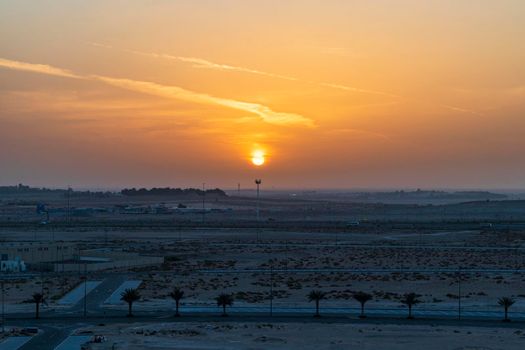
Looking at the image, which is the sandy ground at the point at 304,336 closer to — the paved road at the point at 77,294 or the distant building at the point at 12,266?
the paved road at the point at 77,294

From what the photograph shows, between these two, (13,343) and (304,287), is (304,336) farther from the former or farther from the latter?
(304,287)

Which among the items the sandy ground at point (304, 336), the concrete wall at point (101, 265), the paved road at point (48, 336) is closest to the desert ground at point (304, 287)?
the sandy ground at point (304, 336)

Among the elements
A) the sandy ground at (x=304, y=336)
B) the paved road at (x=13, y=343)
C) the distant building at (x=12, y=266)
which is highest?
the distant building at (x=12, y=266)

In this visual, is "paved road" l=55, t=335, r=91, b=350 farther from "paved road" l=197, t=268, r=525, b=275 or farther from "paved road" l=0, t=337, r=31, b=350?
"paved road" l=197, t=268, r=525, b=275

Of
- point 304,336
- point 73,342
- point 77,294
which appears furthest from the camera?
point 77,294

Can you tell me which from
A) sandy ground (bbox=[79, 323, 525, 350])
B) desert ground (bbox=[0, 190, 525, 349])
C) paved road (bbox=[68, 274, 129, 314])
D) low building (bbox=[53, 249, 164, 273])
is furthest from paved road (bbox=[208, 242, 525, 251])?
sandy ground (bbox=[79, 323, 525, 350])

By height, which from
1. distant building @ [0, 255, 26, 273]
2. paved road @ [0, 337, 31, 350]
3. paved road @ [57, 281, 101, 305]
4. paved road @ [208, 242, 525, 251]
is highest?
paved road @ [208, 242, 525, 251]

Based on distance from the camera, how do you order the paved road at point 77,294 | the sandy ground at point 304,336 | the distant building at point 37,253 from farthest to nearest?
the distant building at point 37,253
the paved road at point 77,294
the sandy ground at point 304,336

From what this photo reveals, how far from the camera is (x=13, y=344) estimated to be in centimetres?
3822

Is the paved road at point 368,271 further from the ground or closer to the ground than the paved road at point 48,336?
further from the ground

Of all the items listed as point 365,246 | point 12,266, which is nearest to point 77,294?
point 12,266

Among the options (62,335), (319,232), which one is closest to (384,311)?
(62,335)

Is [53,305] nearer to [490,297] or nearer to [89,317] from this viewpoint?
[89,317]

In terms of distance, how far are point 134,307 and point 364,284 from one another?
22.8 m
